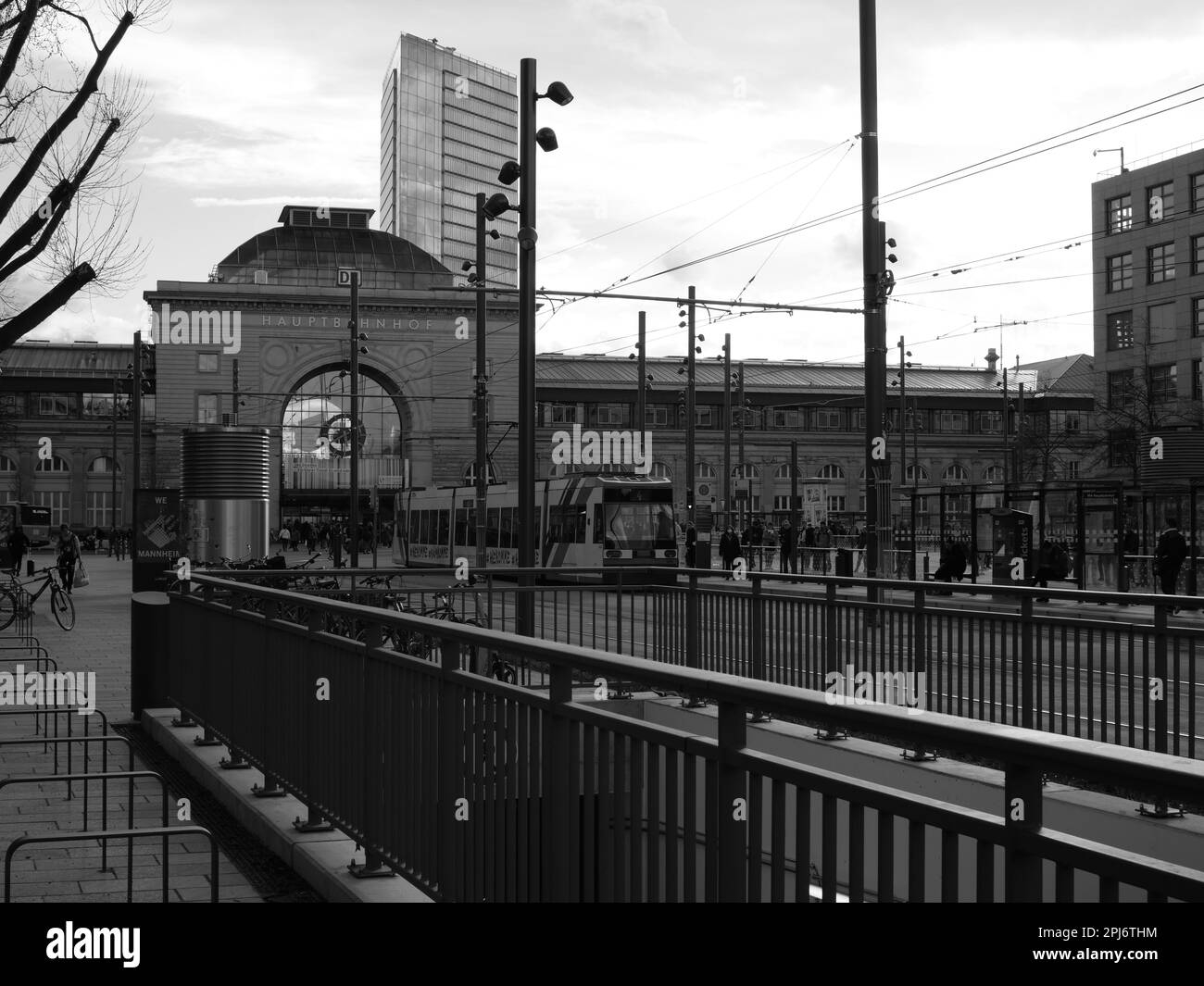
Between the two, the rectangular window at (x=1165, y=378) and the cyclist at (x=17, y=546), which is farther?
the rectangular window at (x=1165, y=378)

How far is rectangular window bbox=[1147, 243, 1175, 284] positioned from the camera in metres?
64.2

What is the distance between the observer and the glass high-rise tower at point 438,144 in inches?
6462

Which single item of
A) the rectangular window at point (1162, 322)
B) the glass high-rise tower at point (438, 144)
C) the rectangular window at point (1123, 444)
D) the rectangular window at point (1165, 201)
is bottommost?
the rectangular window at point (1123, 444)

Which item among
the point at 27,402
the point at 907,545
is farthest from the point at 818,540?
the point at 27,402

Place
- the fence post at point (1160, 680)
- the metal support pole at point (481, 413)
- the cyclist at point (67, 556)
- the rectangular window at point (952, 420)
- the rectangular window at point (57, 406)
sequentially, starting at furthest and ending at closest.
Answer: the rectangular window at point (952, 420) → the rectangular window at point (57, 406) → the cyclist at point (67, 556) → the metal support pole at point (481, 413) → the fence post at point (1160, 680)

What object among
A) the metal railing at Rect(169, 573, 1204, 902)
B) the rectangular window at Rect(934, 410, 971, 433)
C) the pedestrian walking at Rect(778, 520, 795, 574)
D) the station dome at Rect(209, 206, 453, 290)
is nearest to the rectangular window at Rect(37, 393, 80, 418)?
the station dome at Rect(209, 206, 453, 290)

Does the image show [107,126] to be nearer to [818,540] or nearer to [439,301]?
[818,540]

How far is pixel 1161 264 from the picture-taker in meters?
65.1

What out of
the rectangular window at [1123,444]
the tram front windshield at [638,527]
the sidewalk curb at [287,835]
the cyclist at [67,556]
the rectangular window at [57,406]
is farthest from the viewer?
the rectangular window at [57,406]

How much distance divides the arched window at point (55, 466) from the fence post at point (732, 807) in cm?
9500

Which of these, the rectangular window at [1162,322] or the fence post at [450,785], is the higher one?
the rectangular window at [1162,322]

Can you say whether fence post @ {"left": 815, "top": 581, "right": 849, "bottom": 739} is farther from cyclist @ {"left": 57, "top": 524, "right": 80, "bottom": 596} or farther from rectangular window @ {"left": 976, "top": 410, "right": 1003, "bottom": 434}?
rectangular window @ {"left": 976, "top": 410, "right": 1003, "bottom": 434}

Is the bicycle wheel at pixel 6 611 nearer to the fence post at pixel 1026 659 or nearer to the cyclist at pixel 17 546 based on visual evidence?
the cyclist at pixel 17 546

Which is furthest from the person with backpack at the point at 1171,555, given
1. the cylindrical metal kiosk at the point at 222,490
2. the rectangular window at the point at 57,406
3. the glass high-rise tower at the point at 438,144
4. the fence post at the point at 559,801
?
the glass high-rise tower at the point at 438,144
